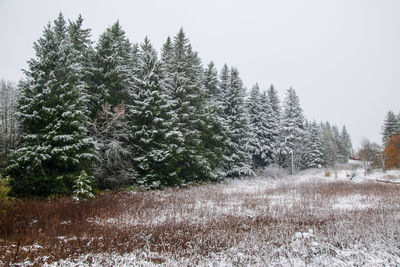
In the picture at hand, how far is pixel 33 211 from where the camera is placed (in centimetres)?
795

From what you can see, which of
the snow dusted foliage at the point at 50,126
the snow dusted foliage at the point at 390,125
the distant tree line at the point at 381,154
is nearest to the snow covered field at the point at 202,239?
the snow dusted foliage at the point at 50,126

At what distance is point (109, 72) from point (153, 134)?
587 cm

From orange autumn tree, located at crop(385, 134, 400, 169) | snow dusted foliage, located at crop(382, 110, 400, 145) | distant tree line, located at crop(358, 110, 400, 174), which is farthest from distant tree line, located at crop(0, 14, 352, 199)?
snow dusted foliage, located at crop(382, 110, 400, 145)

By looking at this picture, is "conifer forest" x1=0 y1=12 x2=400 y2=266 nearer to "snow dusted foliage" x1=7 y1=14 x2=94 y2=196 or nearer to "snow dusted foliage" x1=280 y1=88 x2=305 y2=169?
"snow dusted foliage" x1=7 y1=14 x2=94 y2=196

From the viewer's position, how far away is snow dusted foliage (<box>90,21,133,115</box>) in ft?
53.1

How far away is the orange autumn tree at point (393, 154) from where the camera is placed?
34784mm

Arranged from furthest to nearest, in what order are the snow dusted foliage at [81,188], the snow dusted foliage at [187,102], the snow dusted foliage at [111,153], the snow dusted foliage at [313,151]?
the snow dusted foliage at [313,151]
the snow dusted foliage at [187,102]
the snow dusted foliage at [111,153]
the snow dusted foliage at [81,188]

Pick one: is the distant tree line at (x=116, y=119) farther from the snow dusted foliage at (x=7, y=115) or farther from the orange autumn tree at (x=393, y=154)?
the orange autumn tree at (x=393, y=154)

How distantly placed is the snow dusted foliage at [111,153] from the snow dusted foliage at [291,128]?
91.9ft

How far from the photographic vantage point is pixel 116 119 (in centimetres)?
1567

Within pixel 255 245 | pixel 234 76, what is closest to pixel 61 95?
pixel 255 245

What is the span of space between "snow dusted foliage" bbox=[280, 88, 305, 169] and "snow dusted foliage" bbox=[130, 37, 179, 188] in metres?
24.9

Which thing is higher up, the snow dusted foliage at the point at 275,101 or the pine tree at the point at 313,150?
the snow dusted foliage at the point at 275,101

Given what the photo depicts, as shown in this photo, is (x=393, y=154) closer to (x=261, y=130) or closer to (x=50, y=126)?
(x=261, y=130)
